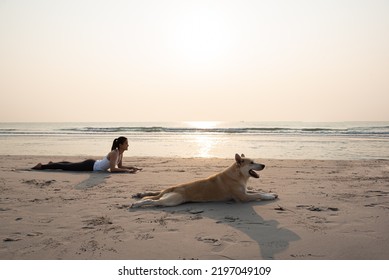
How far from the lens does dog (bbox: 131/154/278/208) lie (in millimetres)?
5758

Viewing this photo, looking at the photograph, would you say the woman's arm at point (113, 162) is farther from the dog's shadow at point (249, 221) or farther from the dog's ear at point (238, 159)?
the dog's ear at point (238, 159)

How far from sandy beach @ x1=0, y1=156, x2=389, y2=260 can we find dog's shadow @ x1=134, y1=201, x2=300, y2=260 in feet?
0.04

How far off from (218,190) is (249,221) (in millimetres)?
1281

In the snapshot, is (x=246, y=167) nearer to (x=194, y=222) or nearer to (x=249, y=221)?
(x=249, y=221)

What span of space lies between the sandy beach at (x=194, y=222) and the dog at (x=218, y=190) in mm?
159

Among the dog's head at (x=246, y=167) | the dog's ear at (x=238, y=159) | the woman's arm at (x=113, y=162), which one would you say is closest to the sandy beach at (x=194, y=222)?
the dog's head at (x=246, y=167)

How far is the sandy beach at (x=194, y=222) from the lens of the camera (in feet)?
11.8

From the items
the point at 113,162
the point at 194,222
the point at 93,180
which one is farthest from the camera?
the point at 113,162

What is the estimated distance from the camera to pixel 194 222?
469 cm

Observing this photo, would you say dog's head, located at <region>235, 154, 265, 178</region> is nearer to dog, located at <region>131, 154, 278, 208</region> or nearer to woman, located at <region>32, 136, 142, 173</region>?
dog, located at <region>131, 154, 278, 208</region>

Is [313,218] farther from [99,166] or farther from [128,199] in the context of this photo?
[99,166]

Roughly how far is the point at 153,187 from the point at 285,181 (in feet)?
9.69

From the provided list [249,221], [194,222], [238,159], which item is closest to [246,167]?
[238,159]

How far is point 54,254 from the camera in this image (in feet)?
11.7
